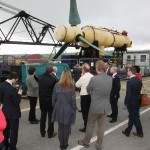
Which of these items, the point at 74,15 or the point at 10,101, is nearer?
the point at 10,101

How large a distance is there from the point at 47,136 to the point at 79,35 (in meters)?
12.7

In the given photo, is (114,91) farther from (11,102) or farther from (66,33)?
(66,33)

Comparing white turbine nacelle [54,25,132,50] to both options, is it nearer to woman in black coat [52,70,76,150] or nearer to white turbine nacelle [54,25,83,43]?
white turbine nacelle [54,25,83,43]

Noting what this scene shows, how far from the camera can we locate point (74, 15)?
909 inches

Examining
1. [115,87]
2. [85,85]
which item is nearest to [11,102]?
[85,85]

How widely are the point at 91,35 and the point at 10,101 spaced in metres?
15.3

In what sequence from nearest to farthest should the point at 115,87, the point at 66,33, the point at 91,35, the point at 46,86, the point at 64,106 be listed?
the point at 64,106, the point at 46,86, the point at 115,87, the point at 66,33, the point at 91,35

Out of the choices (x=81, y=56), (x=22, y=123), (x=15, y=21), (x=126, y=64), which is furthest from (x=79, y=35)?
(x=15, y=21)

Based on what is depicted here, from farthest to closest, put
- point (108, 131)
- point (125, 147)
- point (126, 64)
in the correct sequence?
point (126, 64) → point (108, 131) → point (125, 147)

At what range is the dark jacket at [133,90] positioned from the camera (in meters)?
6.75

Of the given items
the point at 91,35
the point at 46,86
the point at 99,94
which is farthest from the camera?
the point at 91,35

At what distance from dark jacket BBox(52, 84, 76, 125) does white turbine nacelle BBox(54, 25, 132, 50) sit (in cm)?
1274

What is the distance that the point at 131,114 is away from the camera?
22.6ft

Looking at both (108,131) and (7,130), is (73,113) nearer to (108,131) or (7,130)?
(7,130)
